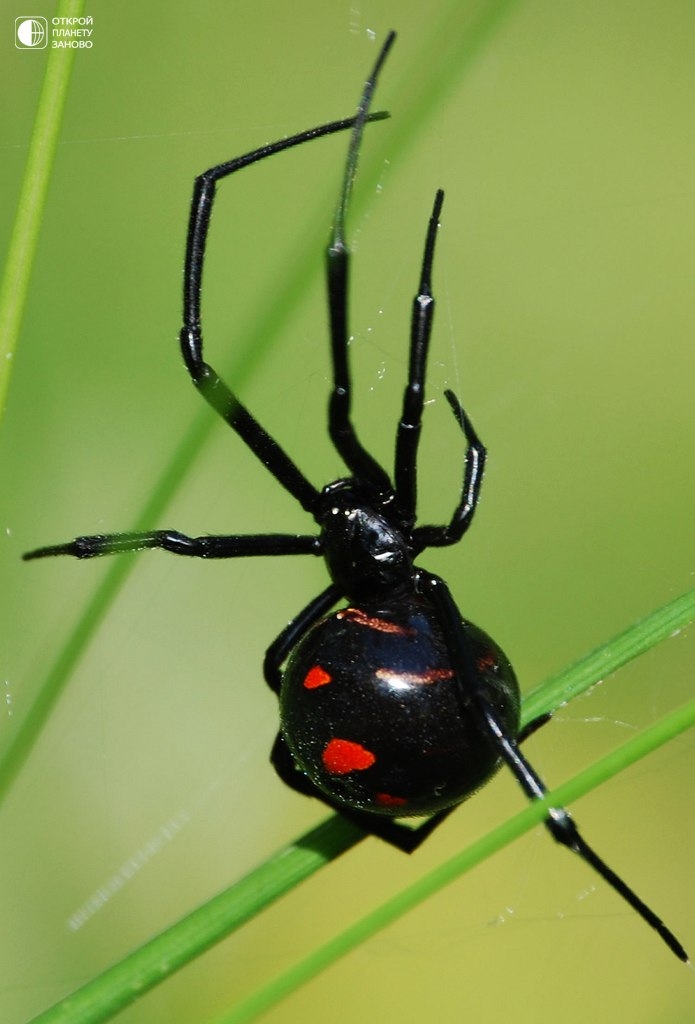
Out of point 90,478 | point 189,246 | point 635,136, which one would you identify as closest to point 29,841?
point 90,478

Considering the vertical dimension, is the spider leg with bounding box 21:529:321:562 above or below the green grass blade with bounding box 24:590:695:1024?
above

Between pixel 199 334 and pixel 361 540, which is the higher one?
pixel 199 334

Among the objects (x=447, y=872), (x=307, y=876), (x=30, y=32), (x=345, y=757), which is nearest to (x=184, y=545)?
(x=345, y=757)

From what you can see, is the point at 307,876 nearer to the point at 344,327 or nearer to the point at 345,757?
the point at 345,757

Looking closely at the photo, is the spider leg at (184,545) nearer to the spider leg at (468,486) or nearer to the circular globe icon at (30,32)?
the spider leg at (468,486)

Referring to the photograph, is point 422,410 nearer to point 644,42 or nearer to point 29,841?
point 29,841

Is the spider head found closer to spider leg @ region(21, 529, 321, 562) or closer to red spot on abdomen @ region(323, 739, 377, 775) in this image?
spider leg @ region(21, 529, 321, 562)

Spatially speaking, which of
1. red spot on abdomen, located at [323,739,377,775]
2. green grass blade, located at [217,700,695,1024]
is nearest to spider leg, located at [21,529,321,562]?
red spot on abdomen, located at [323,739,377,775]
